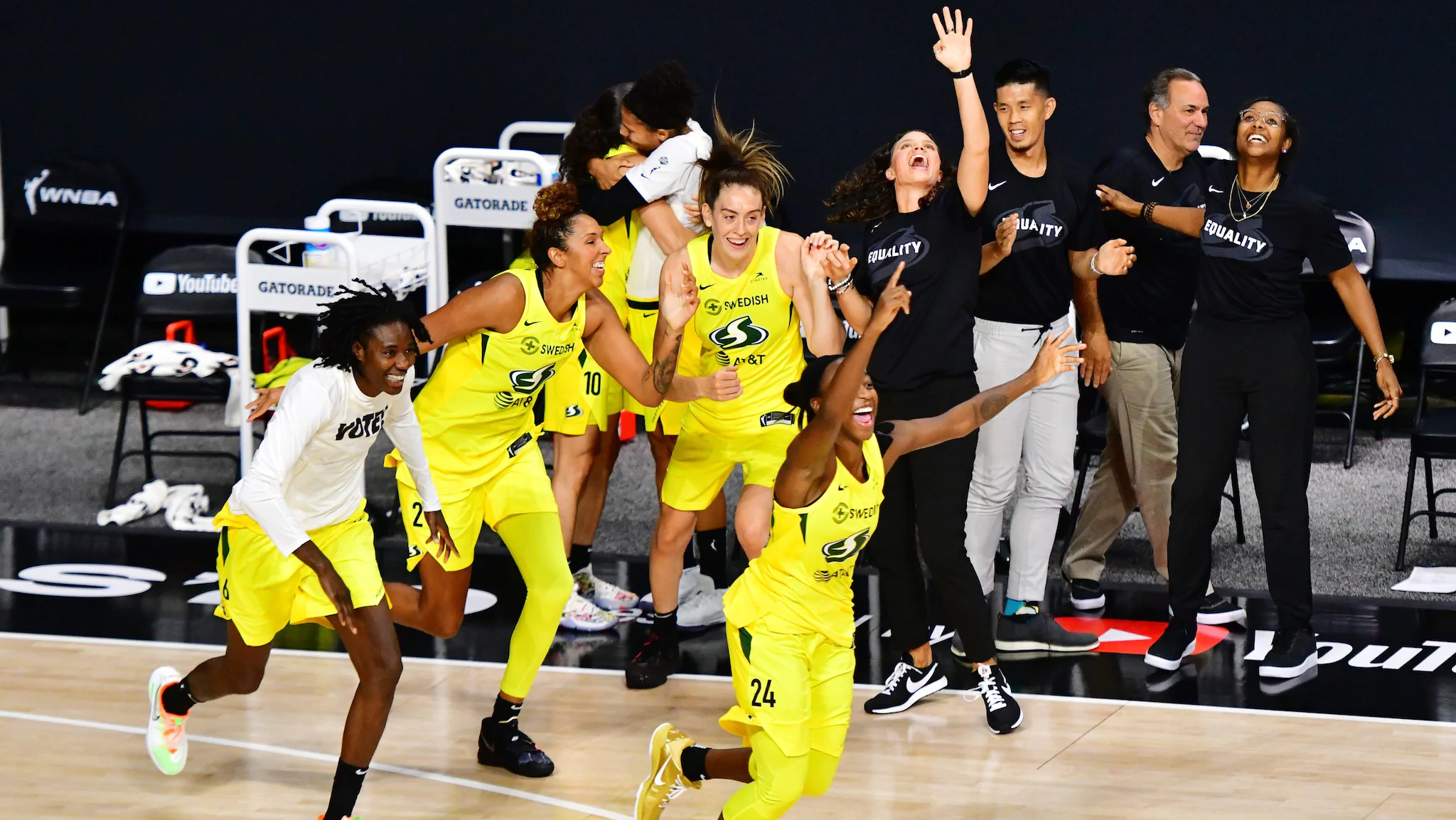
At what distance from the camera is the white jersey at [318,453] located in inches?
179

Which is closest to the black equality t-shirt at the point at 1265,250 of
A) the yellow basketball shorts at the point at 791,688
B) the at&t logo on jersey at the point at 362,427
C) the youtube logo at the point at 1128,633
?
the youtube logo at the point at 1128,633

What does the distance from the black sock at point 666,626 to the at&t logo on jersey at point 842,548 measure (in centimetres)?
176

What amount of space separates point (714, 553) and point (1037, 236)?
1746mm

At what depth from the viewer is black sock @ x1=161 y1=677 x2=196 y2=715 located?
5211mm

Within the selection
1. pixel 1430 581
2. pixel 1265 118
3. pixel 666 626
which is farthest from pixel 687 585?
pixel 1430 581

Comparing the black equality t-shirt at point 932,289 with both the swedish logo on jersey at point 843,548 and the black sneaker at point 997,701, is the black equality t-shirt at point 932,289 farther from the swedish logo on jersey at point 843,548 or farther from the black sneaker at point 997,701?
the swedish logo on jersey at point 843,548

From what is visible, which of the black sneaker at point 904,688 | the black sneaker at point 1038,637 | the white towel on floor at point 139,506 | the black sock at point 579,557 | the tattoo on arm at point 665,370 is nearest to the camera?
the tattoo on arm at point 665,370

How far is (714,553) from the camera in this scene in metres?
6.79

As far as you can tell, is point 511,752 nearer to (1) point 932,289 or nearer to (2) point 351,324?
(2) point 351,324

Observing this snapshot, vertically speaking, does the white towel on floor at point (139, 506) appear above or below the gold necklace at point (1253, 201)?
below

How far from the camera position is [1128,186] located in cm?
652

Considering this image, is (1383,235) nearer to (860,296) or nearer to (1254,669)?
(1254,669)

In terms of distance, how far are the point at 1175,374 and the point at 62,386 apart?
6687 mm

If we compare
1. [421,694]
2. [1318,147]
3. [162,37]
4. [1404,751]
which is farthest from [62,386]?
[1404,751]
